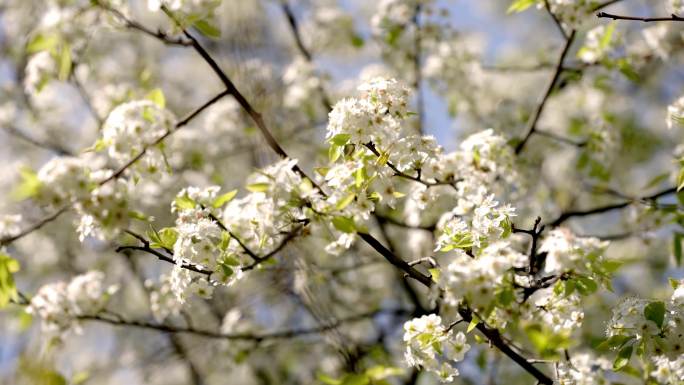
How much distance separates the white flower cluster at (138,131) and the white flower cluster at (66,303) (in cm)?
109

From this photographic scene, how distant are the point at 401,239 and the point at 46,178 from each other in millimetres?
4995

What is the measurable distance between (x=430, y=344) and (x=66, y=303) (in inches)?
84.1

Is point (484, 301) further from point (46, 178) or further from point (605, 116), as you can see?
point (605, 116)

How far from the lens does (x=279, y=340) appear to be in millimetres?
5434

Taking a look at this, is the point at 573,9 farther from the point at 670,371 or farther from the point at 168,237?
the point at 168,237

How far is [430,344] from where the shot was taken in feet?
8.53

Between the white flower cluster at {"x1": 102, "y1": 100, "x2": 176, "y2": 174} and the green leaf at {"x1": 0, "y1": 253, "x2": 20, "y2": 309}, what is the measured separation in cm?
→ 56

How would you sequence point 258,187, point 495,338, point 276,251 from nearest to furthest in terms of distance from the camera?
point 258,187
point 495,338
point 276,251

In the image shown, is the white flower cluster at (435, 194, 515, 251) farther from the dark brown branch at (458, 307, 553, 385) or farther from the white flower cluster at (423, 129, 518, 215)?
the white flower cluster at (423, 129, 518, 215)

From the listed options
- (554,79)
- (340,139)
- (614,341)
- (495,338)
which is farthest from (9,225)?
(554,79)

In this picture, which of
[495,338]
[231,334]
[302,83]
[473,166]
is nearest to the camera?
[495,338]

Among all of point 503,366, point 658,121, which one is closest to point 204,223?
point 503,366

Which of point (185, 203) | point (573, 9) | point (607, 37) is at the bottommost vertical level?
point (185, 203)

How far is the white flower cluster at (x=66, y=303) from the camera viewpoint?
12.0ft
